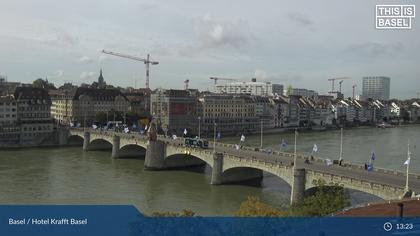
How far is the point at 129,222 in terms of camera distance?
51.5ft

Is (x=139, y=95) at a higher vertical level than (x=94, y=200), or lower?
higher

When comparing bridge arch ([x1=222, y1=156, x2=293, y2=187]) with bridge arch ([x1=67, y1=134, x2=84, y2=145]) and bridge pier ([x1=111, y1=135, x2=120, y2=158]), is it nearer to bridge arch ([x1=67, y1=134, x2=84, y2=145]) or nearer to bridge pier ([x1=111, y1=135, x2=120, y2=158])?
bridge pier ([x1=111, y1=135, x2=120, y2=158])

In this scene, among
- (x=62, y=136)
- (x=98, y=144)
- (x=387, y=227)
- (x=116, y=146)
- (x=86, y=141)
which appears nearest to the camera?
(x=387, y=227)

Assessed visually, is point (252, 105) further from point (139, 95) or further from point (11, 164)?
point (11, 164)

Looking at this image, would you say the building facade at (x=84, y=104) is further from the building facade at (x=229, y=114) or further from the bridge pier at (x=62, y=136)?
the bridge pier at (x=62, y=136)

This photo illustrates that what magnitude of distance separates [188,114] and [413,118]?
109 meters

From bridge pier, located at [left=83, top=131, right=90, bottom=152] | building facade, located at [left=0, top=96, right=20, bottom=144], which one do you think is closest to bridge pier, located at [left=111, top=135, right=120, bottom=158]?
bridge pier, located at [left=83, top=131, right=90, bottom=152]

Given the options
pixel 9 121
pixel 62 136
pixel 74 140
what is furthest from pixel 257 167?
pixel 9 121

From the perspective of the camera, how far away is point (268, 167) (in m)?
39.6

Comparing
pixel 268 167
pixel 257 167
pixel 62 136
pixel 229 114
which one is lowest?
pixel 62 136

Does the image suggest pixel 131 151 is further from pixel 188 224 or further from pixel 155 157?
pixel 188 224

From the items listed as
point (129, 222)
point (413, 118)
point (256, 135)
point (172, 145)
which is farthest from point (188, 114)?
point (413, 118)

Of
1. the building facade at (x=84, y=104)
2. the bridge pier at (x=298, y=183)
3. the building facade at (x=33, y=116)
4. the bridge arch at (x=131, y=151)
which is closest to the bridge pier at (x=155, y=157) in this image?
the bridge arch at (x=131, y=151)

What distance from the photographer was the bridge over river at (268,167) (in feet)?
105
